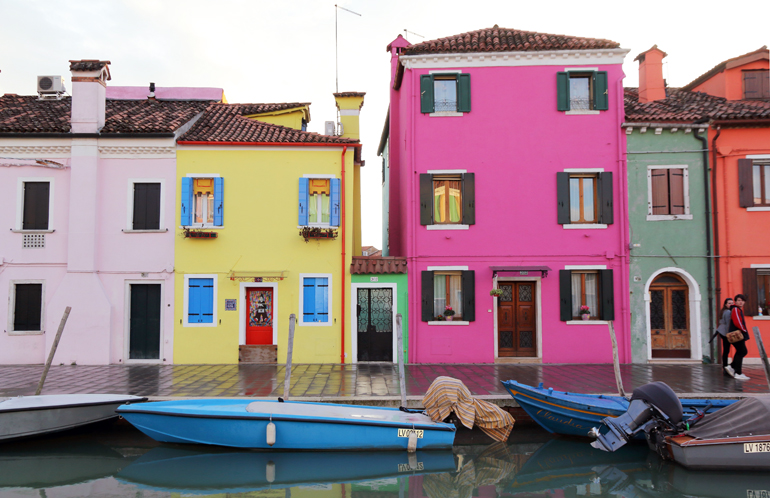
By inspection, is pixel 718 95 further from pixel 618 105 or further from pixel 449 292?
pixel 449 292

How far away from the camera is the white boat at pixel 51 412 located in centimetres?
834

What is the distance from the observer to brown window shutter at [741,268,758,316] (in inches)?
534

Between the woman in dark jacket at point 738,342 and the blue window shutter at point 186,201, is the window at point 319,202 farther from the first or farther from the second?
the woman in dark jacket at point 738,342

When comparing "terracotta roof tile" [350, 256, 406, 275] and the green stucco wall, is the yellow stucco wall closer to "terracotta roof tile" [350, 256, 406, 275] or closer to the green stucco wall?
"terracotta roof tile" [350, 256, 406, 275]

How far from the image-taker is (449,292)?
14.1m

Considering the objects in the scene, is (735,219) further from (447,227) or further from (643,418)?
(643,418)

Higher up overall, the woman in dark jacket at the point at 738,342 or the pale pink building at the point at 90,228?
the pale pink building at the point at 90,228

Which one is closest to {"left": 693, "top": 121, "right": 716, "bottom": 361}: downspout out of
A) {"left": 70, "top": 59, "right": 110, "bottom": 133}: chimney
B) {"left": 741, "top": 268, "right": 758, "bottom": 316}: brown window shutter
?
{"left": 741, "top": 268, "right": 758, "bottom": 316}: brown window shutter

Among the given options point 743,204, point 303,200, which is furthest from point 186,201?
point 743,204

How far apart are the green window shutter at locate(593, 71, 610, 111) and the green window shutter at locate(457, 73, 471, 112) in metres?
3.52

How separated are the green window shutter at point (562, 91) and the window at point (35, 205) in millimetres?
14361

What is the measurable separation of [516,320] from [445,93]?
6.74 m

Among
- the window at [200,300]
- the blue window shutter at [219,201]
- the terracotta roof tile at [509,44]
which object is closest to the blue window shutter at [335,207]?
the blue window shutter at [219,201]

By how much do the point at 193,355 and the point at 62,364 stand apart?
3.27 meters
